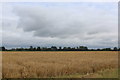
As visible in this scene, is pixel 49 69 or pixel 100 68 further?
pixel 100 68

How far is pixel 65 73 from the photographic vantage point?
1374 cm

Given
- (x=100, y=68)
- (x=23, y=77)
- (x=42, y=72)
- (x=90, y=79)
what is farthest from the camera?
(x=100, y=68)

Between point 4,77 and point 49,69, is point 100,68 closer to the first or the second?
point 49,69

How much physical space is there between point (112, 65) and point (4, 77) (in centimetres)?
987

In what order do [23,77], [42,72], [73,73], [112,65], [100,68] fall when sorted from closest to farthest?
[23,77] < [42,72] < [73,73] < [100,68] < [112,65]

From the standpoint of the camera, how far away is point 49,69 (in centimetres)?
1373

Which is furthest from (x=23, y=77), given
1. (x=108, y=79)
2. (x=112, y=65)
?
(x=112, y=65)

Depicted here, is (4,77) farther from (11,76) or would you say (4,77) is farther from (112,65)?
(112,65)

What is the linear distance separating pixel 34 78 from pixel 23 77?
0.80 meters

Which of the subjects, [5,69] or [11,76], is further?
[5,69]

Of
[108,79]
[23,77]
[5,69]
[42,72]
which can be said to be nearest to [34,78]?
[23,77]

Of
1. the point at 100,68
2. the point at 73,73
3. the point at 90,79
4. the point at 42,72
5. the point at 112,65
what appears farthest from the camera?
the point at 112,65

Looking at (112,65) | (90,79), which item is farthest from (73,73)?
(112,65)

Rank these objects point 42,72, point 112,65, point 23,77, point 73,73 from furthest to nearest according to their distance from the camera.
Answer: point 112,65
point 73,73
point 42,72
point 23,77
